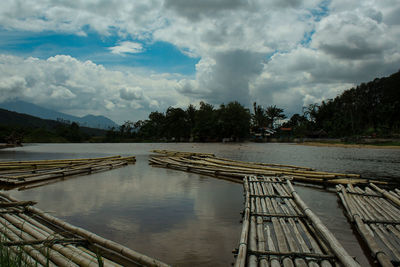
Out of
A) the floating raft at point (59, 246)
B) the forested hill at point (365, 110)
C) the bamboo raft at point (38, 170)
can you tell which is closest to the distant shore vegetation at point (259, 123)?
the forested hill at point (365, 110)

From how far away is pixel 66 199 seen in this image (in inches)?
363

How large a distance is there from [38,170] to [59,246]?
12.2 metres

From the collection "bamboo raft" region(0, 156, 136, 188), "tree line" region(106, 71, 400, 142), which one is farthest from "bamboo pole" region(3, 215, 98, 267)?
"tree line" region(106, 71, 400, 142)

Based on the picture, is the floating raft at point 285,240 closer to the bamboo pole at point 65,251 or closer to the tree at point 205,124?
the bamboo pole at point 65,251

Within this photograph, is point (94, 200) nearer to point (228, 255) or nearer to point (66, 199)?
point (66, 199)

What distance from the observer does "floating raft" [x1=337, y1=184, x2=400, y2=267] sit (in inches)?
180

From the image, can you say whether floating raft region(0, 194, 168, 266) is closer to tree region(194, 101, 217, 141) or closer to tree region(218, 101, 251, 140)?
tree region(218, 101, 251, 140)

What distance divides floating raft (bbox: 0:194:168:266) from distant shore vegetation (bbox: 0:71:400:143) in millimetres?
51795

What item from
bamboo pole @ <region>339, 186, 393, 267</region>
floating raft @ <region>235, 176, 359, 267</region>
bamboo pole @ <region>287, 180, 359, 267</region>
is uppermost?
bamboo pole @ <region>287, 180, 359, 267</region>

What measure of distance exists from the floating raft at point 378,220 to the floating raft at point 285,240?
30.9 inches

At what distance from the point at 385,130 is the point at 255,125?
39346 millimetres

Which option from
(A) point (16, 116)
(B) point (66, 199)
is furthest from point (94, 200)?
(A) point (16, 116)

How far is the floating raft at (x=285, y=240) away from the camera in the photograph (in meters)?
3.83

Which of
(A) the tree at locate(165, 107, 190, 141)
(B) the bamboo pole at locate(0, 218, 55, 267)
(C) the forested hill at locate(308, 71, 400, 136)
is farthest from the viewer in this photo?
(A) the tree at locate(165, 107, 190, 141)
